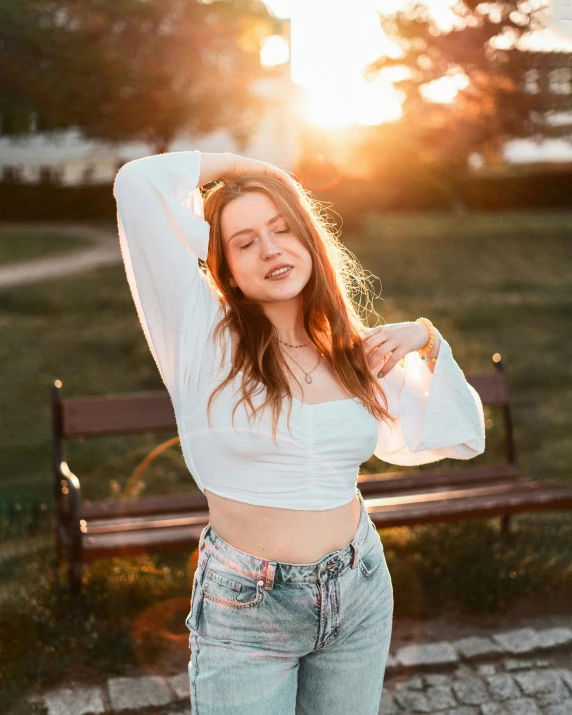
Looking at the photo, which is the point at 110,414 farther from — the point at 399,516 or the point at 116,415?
the point at 399,516

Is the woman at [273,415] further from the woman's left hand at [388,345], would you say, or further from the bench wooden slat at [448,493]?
the bench wooden slat at [448,493]

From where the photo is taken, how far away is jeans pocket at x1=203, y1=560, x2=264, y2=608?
206 cm

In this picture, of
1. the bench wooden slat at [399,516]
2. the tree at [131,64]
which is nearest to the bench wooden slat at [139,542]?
the bench wooden slat at [399,516]

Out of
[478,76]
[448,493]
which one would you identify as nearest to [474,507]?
[448,493]

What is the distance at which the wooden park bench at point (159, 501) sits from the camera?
13.8 ft

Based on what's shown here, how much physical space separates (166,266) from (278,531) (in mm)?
779

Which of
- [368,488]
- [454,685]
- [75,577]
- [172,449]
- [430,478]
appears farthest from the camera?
[172,449]

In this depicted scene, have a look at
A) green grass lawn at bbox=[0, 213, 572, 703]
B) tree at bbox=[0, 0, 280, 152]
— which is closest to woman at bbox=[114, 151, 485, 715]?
green grass lawn at bbox=[0, 213, 572, 703]

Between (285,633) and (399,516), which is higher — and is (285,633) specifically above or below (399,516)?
above

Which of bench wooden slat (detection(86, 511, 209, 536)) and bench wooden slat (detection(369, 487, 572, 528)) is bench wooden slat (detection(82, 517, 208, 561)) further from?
bench wooden slat (detection(369, 487, 572, 528))

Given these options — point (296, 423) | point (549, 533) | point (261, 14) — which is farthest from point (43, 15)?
point (296, 423)

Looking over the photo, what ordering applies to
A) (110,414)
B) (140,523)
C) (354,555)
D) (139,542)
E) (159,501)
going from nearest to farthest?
1. (354,555)
2. (139,542)
3. (140,523)
4. (110,414)
5. (159,501)

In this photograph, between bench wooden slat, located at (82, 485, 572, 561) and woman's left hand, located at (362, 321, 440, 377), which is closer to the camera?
woman's left hand, located at (362, 321, 440, 377)

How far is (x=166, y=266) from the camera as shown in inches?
89.8
